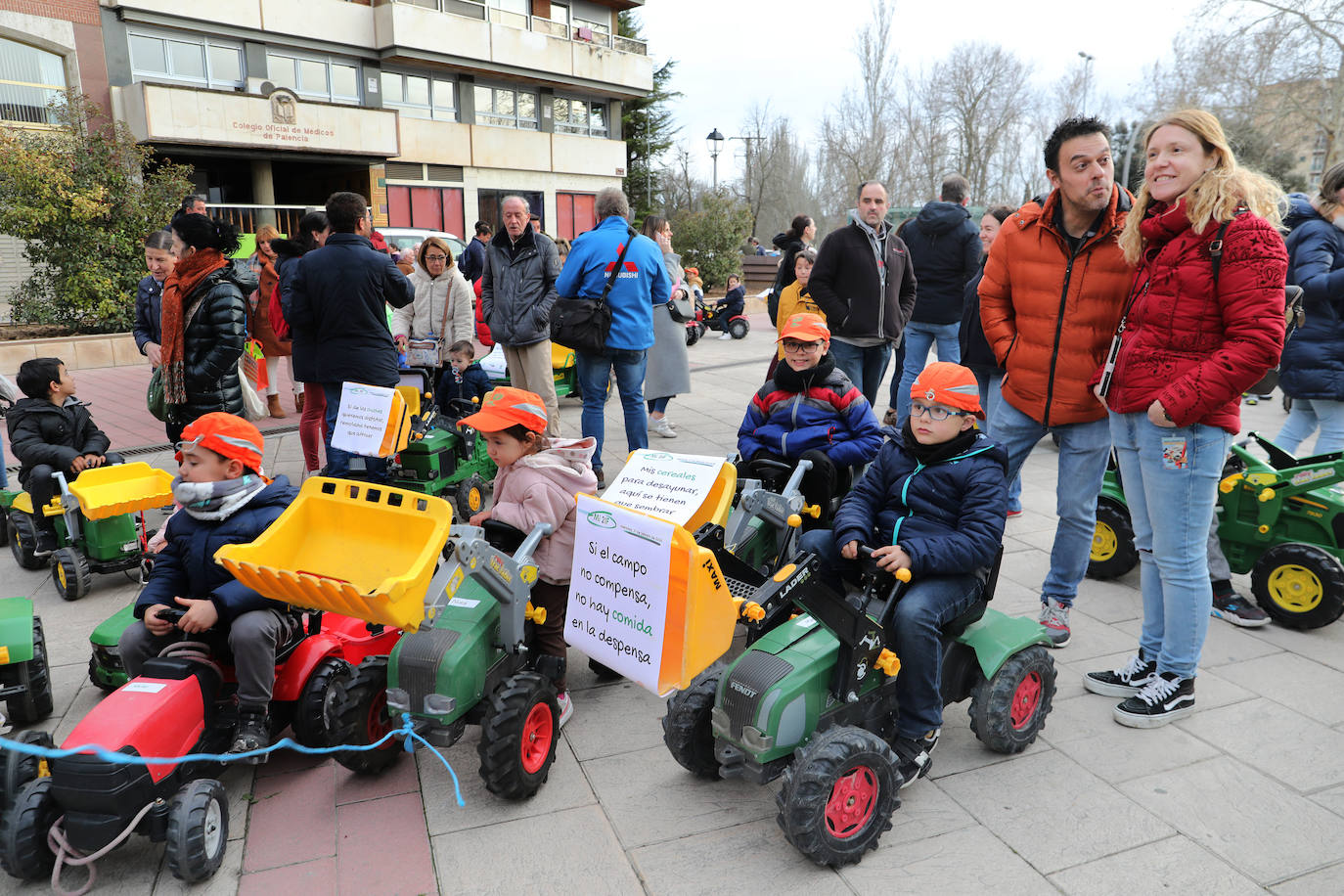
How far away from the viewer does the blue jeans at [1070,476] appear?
3.86 meters

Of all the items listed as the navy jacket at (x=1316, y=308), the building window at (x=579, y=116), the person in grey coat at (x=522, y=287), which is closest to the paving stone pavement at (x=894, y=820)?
the navy jacket at (x=1316, y=308)

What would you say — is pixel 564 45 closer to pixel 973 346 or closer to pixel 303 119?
pixel 303 119

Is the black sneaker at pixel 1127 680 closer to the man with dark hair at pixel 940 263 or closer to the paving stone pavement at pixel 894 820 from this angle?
the paving stone pavement at pixel 894 820

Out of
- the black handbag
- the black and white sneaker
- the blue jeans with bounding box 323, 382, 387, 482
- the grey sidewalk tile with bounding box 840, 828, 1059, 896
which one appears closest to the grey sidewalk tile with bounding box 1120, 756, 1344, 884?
the black and white sneaker

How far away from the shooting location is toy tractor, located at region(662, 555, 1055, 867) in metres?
2.60

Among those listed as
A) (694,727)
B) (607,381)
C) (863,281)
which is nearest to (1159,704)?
(694,727)

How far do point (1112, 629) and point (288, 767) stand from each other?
12.0 feet

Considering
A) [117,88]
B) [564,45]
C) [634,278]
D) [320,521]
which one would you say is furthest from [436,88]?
[320,521]

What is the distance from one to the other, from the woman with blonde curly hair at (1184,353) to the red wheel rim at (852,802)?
135 centimetres

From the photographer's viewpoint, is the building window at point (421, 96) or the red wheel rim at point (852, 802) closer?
the red wheel rim at point (852, 802)

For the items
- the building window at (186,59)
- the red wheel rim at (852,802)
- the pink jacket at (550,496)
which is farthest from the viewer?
the building window at (186,59)

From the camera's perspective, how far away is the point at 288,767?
326 cm

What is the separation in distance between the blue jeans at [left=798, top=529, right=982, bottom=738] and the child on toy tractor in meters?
4.63

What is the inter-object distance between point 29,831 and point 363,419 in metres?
2.87
